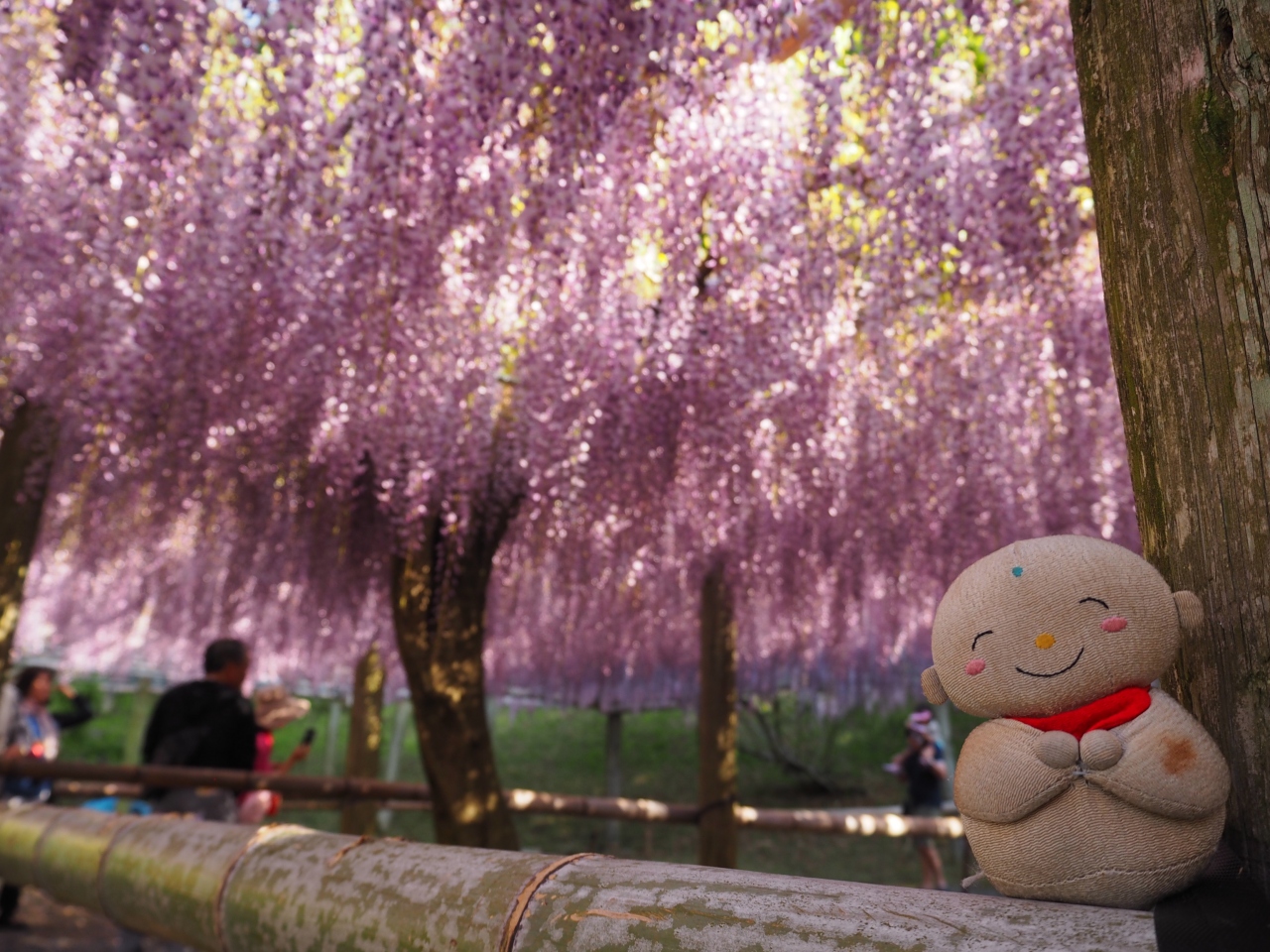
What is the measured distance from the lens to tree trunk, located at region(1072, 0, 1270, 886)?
3.98 ft

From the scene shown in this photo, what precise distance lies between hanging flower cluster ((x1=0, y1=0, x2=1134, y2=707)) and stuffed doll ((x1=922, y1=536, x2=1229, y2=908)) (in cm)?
243

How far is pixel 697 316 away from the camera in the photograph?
481 cm

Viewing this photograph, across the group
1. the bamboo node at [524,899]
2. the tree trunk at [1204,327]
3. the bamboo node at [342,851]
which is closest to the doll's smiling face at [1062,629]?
the tree trunk at [1204,327]

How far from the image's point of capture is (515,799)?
545cm

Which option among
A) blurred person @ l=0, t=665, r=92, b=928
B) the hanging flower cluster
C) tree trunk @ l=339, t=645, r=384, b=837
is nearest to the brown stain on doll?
the hanging flower cluster

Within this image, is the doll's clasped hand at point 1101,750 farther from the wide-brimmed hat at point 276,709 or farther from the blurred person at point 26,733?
the blurred person at point 26,733

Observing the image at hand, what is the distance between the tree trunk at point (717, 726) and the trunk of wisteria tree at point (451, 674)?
60.3 inches

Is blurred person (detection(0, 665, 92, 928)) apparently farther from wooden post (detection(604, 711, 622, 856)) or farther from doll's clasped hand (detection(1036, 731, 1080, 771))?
wooden post (detection(604, 711, 622, 856))

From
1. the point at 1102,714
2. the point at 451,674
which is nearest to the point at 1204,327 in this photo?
the point at 1102,714

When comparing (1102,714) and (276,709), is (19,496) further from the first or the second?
(1102,714)

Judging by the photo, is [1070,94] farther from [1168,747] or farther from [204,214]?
[204,214]

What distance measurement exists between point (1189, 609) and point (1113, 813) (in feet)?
0.95

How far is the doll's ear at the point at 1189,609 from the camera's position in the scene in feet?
3.93

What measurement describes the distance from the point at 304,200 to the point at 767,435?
3.07m
